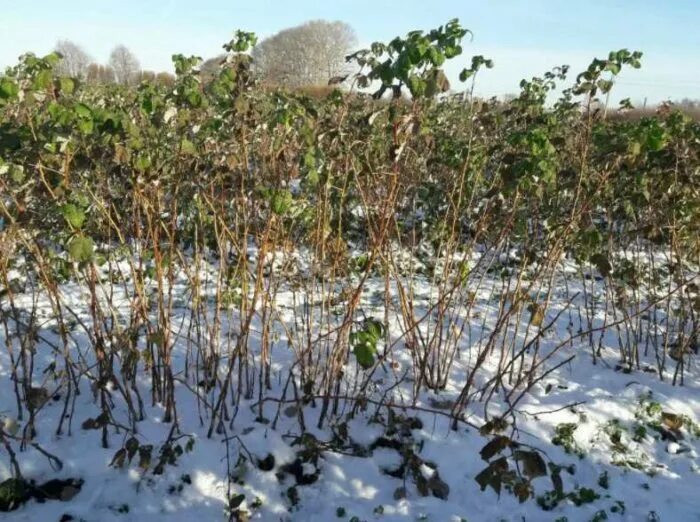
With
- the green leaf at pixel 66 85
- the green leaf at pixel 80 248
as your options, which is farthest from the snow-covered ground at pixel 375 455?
the green leaf at pixel 66 85

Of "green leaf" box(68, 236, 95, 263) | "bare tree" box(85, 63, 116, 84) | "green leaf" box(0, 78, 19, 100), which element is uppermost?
"bare tree" box(85, 63, 116, 84)

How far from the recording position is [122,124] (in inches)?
85.2

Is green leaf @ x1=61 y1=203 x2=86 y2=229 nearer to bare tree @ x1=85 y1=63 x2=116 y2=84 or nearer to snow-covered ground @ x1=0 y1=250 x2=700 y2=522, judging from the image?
snow-covered ground @ x1=0 y1=250 x2=700 y2=522

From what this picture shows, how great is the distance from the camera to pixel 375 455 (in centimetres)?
282

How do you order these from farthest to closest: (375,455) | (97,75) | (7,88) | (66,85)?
1. (97,75)
2. (375,455)
3. (66,85)
4. (7,88)

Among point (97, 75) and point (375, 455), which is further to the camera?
point (97, 75)

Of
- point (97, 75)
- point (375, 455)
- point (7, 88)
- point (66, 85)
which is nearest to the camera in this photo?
point (7, 88)

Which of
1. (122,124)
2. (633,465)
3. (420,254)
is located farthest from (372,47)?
(420,254)

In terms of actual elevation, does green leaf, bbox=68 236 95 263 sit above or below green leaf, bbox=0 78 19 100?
below

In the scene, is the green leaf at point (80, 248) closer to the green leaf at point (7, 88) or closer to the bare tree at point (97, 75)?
the green leaf at point (7, 88)

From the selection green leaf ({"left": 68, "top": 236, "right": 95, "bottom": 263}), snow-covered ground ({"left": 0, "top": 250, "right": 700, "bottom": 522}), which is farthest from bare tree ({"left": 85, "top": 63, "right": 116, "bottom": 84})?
green leaf ({"left": 68, "top": 236, "right": 95, "bottom": 263})

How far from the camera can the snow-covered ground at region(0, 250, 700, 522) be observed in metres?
2.53

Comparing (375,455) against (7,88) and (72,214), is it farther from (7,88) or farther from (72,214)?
(7,88)

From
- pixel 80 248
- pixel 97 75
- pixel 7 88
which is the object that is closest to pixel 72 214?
pixel 80 248
